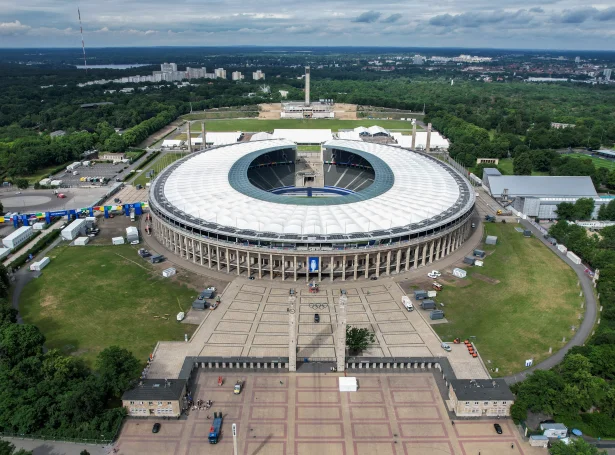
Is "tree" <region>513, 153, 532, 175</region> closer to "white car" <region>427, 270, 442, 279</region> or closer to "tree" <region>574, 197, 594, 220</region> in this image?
"tree" <region>574, 197, 594, 220</region>

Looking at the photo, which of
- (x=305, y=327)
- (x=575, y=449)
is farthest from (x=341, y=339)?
(x=575, y=449)

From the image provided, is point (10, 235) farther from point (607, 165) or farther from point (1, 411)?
point (607, 165)

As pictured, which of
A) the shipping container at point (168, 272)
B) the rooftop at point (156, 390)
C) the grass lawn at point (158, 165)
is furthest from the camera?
the grass lawn at point (158, 165)

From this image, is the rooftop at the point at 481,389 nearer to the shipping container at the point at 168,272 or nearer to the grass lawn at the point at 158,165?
the shipping container at the point at 168,272

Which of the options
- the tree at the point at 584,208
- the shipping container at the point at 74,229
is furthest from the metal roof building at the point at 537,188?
the shipping container at the point at 74,229

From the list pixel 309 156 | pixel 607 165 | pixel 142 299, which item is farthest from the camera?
pixel 607 165

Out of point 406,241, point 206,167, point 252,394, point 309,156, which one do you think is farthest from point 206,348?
point 309,156
